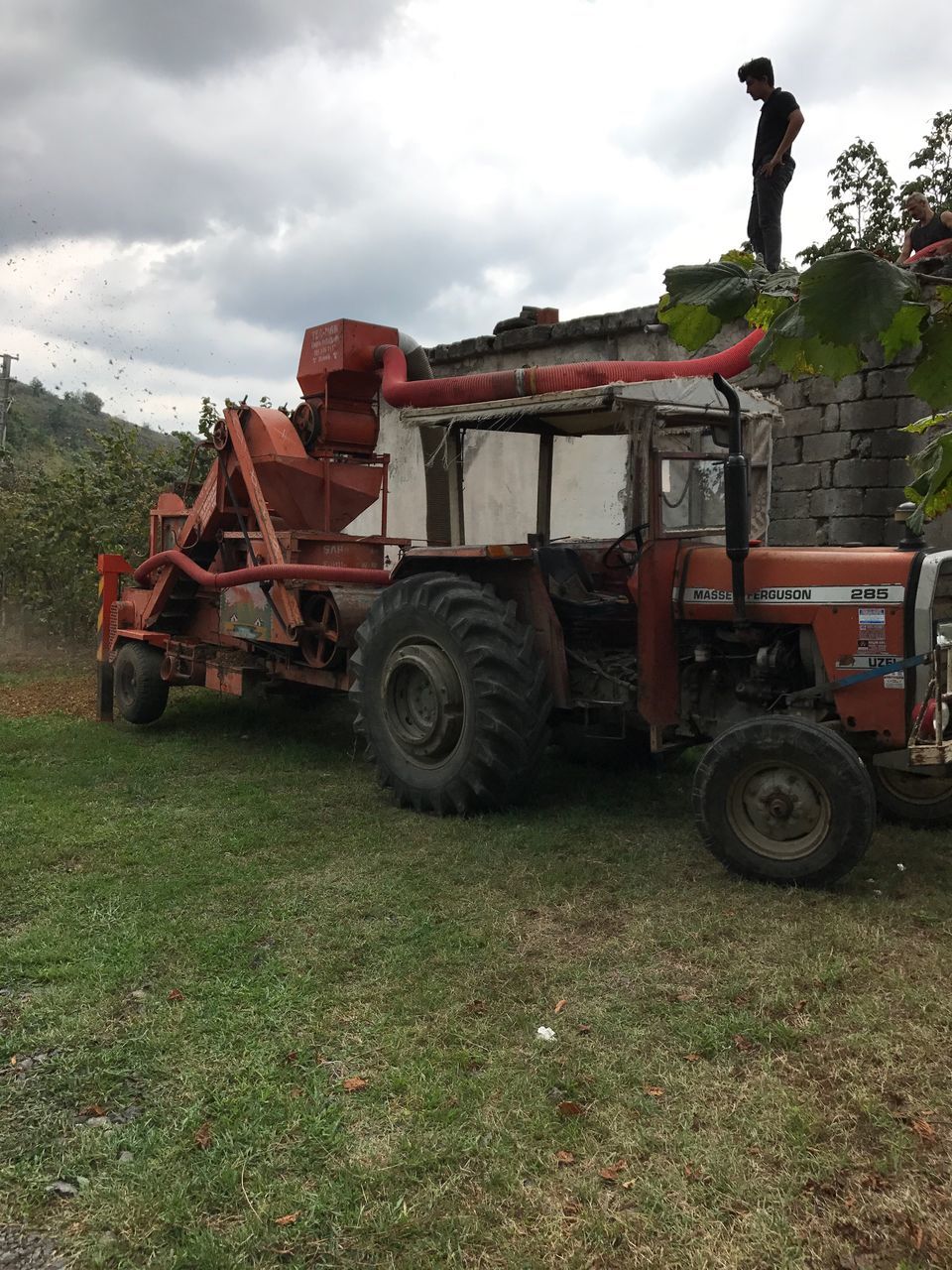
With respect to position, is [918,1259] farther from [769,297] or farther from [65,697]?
[65,697]

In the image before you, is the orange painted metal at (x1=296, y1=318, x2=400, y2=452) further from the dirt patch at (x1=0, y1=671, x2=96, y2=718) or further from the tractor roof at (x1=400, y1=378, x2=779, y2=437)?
the dirt patch at (x1=0, y1=671, x2=96, y2=718)

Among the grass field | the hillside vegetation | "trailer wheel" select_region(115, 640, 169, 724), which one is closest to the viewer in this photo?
the grass field

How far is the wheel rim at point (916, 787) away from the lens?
16.9 feet

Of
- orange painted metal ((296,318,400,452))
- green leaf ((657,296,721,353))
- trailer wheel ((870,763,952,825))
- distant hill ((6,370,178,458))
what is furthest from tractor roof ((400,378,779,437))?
distant hill ((6,370,178,458))

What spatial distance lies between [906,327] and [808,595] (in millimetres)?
3273

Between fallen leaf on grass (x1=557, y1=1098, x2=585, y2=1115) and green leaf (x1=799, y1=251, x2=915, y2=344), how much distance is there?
200 cm

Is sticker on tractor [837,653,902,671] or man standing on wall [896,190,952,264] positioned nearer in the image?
sticker on tractor [837,653,902,671]

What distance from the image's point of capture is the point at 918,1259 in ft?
6.72

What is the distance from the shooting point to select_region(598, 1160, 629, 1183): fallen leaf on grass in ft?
7.55

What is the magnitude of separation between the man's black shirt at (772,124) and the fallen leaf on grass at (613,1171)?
6.97 m

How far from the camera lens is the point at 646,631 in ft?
16.3

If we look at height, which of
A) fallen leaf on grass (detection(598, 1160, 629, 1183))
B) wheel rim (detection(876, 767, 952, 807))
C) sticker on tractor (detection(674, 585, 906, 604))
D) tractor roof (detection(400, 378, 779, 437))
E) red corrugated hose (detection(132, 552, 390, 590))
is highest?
tractor roof (detection(400, 378, 779, 437))

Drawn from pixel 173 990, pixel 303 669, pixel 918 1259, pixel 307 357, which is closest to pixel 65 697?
pixel 303 669

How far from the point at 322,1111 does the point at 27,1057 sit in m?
0.94
